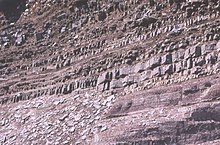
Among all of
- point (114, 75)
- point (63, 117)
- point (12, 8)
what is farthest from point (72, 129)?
point (12, 8)

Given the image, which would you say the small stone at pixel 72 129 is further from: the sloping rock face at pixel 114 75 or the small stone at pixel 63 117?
the small stone at pixel 63 117

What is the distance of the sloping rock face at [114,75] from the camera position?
11.4 meters

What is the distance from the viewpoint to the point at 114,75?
13586mm

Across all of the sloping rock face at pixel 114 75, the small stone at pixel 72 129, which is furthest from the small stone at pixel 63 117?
the small stone at pixel 72 129

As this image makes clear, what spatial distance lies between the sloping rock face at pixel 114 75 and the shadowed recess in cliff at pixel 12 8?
3.48 ft

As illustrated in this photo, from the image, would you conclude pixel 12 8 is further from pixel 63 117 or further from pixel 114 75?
pixel 63 117

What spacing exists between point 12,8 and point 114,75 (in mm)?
6603

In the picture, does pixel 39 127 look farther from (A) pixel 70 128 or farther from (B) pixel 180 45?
(B) pixel 180 45

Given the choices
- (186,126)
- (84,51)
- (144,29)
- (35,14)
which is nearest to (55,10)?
(35,14)

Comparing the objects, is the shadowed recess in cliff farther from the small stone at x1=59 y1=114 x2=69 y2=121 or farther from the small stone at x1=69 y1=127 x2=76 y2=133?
the small stone at x1=69 y1=127 x2=76 y2=133

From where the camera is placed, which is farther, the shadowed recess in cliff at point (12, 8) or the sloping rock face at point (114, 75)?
the shadowed recess in cliff at point (12, 8)

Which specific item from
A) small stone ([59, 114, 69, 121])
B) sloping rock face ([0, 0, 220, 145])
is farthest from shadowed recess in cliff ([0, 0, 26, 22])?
small stone ([59, 114, 69, 121])

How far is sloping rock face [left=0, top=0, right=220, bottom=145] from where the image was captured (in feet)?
37.5

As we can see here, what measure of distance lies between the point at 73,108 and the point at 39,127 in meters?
0.91
